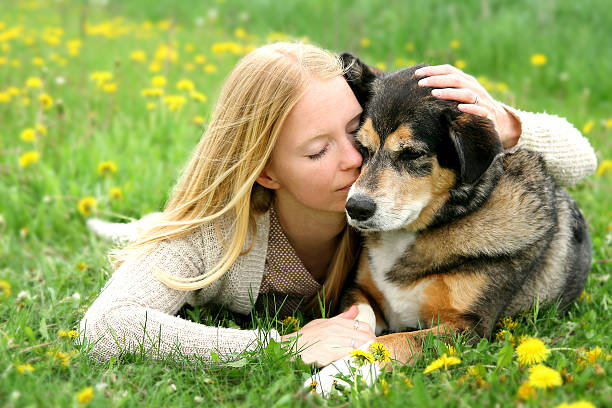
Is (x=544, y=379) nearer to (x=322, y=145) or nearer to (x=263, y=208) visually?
(x=322, y=145)

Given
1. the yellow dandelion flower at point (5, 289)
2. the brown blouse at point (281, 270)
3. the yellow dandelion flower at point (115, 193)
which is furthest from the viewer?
the yellow dandelion flower at point (115, 193)

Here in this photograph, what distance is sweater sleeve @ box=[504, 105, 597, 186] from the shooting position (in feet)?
10.1

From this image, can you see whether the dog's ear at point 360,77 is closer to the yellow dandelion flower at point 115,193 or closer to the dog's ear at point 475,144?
the dog's ear at point 475,144

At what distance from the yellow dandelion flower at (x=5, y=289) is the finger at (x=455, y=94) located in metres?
2.46

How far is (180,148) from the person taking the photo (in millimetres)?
5344

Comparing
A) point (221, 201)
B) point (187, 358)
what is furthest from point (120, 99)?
point (187, 358)

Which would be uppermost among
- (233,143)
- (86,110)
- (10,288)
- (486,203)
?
(233,143)

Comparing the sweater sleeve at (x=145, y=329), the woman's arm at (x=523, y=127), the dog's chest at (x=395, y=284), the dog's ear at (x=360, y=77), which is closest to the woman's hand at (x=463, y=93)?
the woman's arm at (x=523, y=127)

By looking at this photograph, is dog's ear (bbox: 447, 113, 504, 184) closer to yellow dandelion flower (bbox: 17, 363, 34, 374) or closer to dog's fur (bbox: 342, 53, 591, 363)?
dog's fur (bbox: 342, 53, 591, 363)

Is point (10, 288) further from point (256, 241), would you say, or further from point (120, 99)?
point (120, 99)

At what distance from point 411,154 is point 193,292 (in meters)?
1.27

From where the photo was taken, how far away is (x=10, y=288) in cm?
347

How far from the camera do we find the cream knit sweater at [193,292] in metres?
2.61

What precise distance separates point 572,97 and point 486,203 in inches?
188
